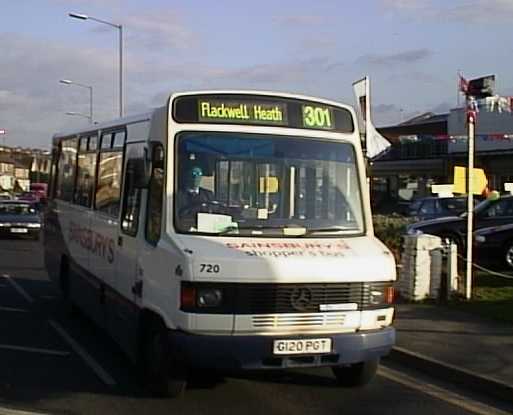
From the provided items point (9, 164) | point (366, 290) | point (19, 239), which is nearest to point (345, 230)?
point (366, 290)

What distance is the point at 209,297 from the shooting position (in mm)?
6996

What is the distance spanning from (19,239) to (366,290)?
82.2 ft

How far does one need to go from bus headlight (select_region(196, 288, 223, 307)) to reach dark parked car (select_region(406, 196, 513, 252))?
1238cm

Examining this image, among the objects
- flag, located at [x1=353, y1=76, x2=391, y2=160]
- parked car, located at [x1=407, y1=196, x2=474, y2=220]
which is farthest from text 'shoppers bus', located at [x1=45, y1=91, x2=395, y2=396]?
parked car, located at [x1=407, y1=196, x2=474, y2=220]

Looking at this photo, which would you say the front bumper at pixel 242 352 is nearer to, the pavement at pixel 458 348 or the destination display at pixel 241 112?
the pavement at pixel 458 348

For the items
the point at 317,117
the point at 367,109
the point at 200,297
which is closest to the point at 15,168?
the point at 367,109

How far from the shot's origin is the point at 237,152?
7.81m

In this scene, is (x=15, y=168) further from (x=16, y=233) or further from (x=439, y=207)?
(x=439, y=207)

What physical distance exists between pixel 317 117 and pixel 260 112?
571mm

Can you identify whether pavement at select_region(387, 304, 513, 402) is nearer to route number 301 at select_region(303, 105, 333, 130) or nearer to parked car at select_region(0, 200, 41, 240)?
route number 301 at select_region(303, 105, 333, 130)

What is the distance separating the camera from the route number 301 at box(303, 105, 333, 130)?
322 inches

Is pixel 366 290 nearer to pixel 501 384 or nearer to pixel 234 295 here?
pixel 234 295

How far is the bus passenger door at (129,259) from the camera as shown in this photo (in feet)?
26.7

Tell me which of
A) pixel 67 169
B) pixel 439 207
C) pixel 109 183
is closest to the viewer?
pixel 109 183
